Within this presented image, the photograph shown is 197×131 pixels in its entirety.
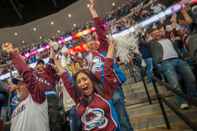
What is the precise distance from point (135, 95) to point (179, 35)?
171 centimetres

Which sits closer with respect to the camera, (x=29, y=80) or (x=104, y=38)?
(x=29, y=80)

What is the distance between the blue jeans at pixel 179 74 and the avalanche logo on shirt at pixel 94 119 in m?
2.88

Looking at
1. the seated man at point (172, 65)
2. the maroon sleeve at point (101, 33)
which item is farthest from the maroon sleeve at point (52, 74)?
the seated man at point (172, 65)

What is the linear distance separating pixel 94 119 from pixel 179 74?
3.21 metres

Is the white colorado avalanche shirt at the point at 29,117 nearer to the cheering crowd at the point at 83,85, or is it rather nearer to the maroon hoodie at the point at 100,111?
the cheering crowd at the point at 83,85

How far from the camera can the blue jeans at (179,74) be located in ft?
20.1

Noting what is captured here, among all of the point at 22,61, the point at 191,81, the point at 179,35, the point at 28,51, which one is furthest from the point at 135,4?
the point at 22,61

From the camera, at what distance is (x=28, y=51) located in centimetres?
3959

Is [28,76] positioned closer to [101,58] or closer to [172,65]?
[101,58]

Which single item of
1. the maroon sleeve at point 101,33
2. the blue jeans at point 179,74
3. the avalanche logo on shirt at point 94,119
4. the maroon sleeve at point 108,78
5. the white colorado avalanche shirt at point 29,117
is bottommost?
the avalanche logo on shirt at point 94,119

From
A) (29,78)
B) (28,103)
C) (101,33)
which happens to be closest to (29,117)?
(28,103)

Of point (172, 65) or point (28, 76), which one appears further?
point (172, 65)

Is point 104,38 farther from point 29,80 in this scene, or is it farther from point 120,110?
point 29,80

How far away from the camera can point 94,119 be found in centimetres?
343
